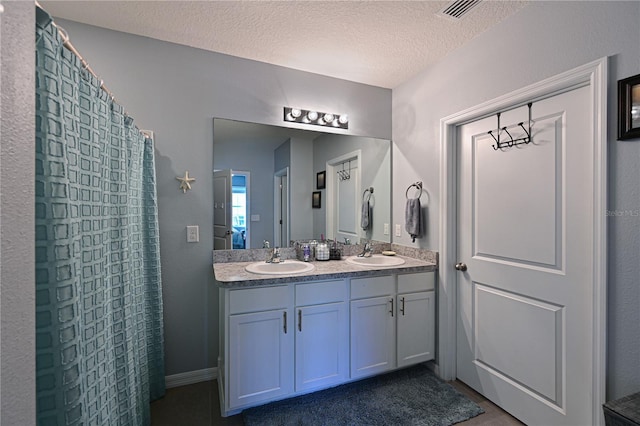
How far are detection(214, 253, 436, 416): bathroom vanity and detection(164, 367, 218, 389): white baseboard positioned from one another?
0.20 meters

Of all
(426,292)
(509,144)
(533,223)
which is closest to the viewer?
(533,223)

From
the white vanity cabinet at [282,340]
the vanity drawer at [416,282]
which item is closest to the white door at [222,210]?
the white vanity cabinet at [282,340]

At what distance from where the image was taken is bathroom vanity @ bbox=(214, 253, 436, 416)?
1753 millimetres

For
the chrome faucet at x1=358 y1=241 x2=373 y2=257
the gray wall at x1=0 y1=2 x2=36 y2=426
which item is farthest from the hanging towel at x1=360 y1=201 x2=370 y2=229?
the gray wall at x1=0 y1=2 x2=36 y2=426

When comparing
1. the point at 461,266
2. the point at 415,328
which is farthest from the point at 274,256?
the point at 461,266

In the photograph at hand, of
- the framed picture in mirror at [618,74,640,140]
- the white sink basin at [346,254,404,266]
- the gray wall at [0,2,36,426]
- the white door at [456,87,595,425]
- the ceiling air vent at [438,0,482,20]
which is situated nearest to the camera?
the gray wall at [0,2,36,426]

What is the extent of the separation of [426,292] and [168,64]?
2.56 meters

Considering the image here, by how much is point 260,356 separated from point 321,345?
408 mm

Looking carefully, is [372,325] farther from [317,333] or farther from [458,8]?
[458,8]

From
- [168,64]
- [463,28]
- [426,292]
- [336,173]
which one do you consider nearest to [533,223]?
[426,292]

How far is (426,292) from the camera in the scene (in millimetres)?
2287

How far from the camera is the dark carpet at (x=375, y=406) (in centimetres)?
178

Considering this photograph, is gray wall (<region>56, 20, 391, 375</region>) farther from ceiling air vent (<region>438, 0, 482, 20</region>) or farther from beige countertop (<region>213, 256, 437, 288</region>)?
ceiling air vent (<region>438, 0, 482, 20</region>)

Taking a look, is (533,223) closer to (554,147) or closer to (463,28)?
(554,147)
